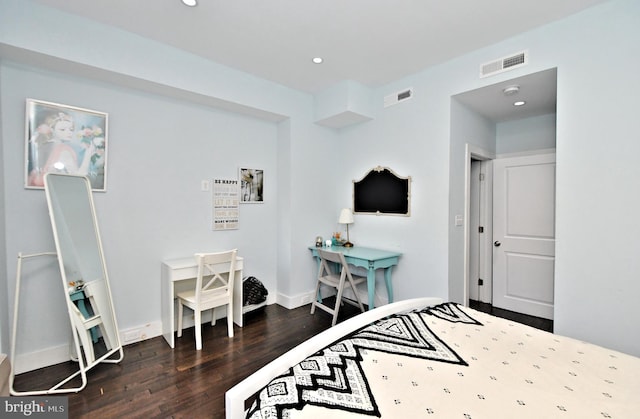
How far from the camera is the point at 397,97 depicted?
3447mm

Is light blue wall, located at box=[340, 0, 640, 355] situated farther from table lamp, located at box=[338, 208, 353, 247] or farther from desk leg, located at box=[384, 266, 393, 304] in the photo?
table lamp, located at box=[338, 208, 353, 247]

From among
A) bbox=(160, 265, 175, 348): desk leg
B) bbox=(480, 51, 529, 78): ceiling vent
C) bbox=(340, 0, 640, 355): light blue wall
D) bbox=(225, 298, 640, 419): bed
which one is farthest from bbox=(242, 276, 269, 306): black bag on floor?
bbox=(480, 51, 529, 78): ceiling vent

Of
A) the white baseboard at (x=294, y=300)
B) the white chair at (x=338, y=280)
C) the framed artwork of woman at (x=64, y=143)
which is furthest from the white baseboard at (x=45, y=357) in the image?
the white chair at (x=338, y=280)

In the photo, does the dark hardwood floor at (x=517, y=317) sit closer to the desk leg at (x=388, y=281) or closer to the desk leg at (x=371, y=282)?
the desk leg at (x=388, y=281)

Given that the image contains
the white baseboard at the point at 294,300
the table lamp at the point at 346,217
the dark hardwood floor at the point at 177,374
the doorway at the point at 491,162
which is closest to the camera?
the dark hardwood floor at the point at 177,374

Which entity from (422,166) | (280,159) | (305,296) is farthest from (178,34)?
(305,296)

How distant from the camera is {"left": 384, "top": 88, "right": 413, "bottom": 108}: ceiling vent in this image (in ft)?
11.0

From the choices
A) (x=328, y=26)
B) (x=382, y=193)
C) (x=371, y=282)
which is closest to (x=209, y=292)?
(x=371, y=282)

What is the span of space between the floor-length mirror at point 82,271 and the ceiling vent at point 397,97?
3149 millimetres

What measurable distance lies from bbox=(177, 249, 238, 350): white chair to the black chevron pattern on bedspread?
1.63 m

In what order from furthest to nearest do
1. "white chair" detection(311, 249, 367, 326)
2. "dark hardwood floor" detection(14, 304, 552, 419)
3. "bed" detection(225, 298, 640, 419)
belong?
"white chair" detection(311, 249, 367, 326)
"dark hardwood floor" detection(14, 304, 552, 419)
"bed" detection(225, 298, 640, 419)

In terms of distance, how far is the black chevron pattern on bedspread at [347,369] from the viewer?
3.44 ft

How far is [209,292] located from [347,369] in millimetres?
1999
